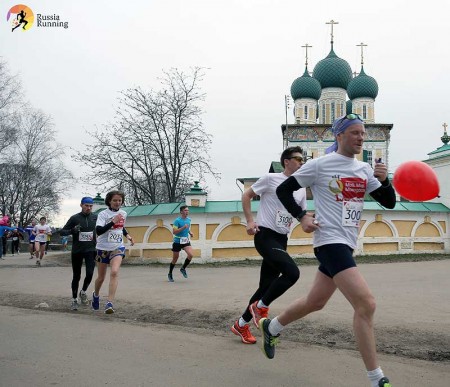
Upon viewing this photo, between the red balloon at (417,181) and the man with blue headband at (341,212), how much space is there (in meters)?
0.16

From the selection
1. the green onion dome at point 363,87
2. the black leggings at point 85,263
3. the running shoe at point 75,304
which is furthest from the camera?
the green onion dome at point 363,87

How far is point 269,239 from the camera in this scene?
16.8 ft

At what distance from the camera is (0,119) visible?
28.3 meters

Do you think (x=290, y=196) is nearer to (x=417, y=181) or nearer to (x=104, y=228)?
(x=417, y=181)

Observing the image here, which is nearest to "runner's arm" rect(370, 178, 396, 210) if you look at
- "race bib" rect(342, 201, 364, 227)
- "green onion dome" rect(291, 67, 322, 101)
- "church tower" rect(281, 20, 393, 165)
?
"race bib" rect(342, 201, 364, 227)

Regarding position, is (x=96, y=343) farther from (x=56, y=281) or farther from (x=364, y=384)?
(x=56, y=281)

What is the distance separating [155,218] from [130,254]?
1752 mm

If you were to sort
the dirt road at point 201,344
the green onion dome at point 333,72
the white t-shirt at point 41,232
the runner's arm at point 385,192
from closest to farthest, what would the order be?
the dirt road at point 201,344, the runner's arm at point 385,192, the white t-shirt at point 41,232, the green onion dome at point 333,72

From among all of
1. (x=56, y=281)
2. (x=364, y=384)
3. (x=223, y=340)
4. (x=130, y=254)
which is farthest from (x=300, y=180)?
(x=130, y=254)

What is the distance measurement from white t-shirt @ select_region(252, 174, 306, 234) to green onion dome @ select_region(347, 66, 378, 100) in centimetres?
4702

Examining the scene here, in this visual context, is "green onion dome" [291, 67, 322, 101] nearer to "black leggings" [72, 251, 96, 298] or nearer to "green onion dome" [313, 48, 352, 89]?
"green onion dome" [313, 48, 352, 89]

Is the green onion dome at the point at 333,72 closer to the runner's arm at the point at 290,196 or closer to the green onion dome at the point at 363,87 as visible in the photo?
the green onion dome at the point at 363,87

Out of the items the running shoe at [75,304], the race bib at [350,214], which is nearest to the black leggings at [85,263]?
the running shoe at [75,304]

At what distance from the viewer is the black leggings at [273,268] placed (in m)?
4.75
